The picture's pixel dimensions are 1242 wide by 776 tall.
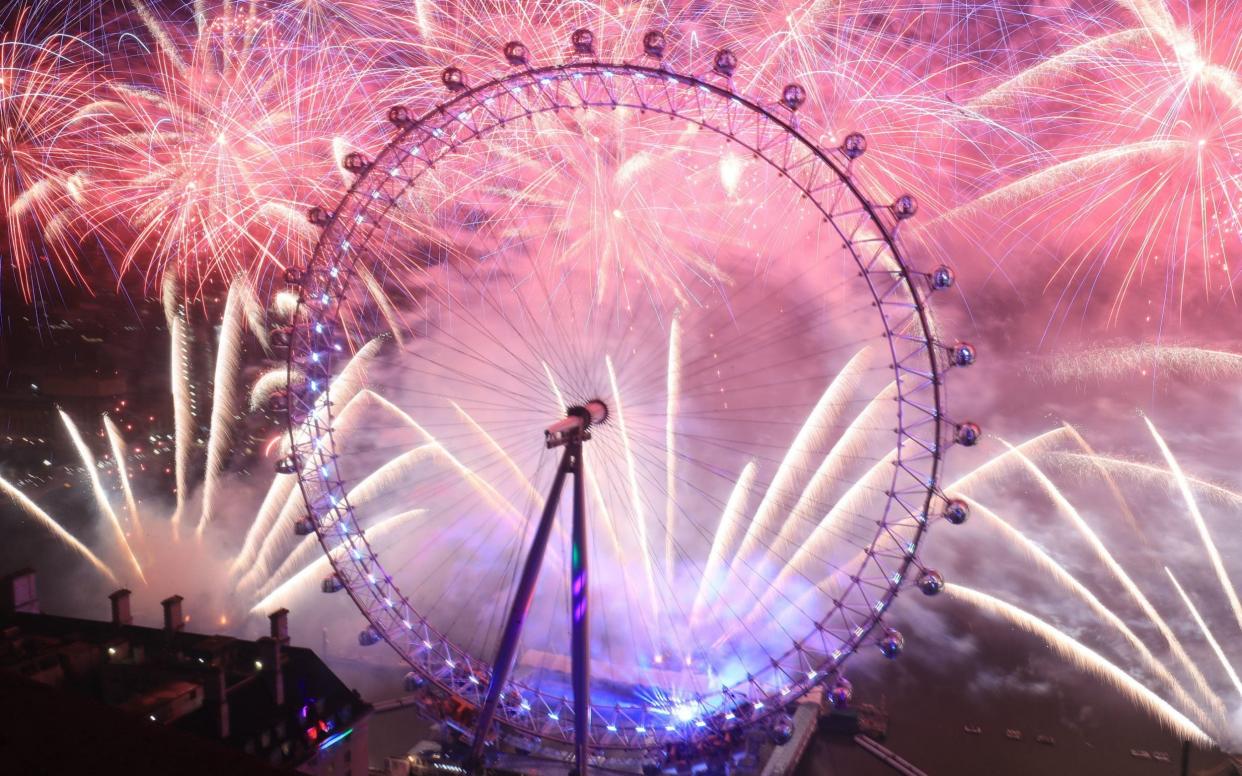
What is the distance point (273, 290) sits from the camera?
26.4 meters

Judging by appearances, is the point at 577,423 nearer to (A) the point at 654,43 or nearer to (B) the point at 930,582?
(A) the point at 654,43

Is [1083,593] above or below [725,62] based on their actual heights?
below

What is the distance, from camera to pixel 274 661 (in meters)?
18.3

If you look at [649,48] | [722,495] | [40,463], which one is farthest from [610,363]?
[40,463]

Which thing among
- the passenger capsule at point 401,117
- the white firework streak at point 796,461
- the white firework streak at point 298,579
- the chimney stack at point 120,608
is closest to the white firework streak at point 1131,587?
the white firework streak at point 796,461

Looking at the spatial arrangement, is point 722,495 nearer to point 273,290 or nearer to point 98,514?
point 273,290

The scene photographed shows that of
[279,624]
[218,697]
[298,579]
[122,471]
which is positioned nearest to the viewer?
[218,697]

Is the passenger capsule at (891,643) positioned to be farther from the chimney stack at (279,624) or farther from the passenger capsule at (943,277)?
the chimney stack at (279,624)

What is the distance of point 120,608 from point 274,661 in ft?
14.8

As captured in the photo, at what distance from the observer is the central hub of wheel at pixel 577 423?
49.7 feet

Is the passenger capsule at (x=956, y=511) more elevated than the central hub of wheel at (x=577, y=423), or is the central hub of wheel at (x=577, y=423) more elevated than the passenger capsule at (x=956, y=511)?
the central hub of wheel at (x=577, y=423)

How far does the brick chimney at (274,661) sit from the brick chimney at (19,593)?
7195 millimetres

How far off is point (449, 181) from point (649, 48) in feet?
34.1

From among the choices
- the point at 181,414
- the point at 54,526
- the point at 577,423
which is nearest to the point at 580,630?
the point at 577,423
